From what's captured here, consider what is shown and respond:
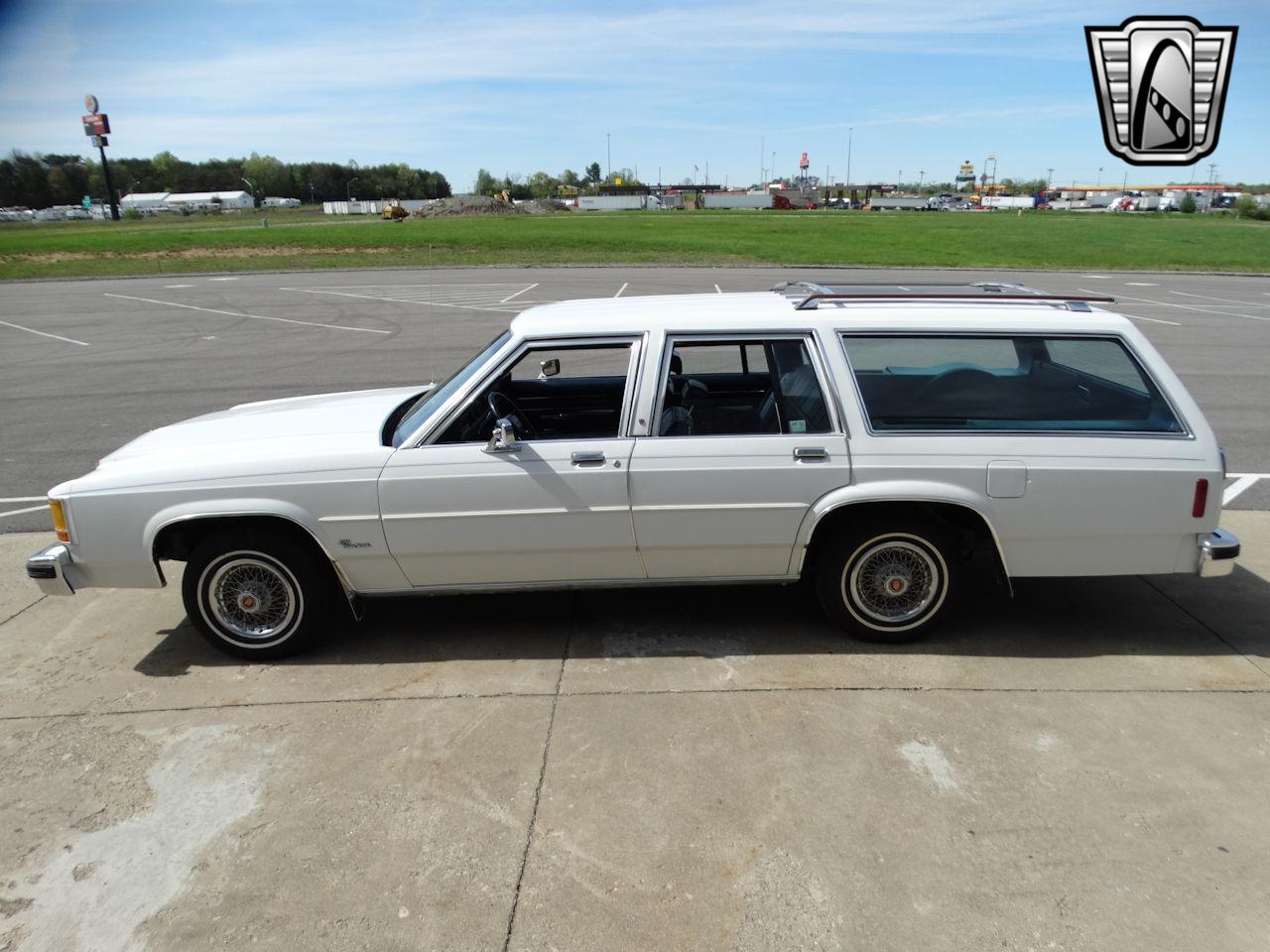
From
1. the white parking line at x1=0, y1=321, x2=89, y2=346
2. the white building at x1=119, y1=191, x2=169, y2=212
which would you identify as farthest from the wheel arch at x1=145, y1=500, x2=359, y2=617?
the white building at x1=119, y1=191, x2=169, y2=212

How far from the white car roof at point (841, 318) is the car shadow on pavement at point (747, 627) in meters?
1.53

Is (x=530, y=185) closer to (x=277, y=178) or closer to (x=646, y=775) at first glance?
(x=277, y=178)

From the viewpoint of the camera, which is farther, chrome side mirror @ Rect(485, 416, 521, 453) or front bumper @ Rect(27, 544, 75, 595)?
front bumper @ Rect(27, 544, 75, 595)

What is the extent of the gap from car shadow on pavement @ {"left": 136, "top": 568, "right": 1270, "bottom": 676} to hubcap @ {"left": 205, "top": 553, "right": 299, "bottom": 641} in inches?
7.8

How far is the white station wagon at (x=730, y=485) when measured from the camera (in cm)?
411

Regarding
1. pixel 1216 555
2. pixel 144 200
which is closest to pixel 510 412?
pixel 1216 555

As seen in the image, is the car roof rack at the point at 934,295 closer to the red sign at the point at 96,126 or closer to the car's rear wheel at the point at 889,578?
the car's rear wheel at the point at 889,578

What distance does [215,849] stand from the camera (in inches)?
123

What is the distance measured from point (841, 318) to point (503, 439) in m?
1.72

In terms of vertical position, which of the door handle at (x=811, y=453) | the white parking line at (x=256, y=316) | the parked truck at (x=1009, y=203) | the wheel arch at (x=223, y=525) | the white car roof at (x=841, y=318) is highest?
the parked truck at (x=1009, y=203)

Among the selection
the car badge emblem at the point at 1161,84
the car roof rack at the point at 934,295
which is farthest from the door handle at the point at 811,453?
the car badge emblem at the point at 1161,84

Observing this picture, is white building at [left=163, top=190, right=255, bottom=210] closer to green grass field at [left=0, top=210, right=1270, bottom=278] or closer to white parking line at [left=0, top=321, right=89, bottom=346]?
green grass field at [left=0, top=210, right=1270, bottom=278]

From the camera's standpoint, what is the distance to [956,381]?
4.44 metres

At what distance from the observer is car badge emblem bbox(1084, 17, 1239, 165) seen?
370 inches
